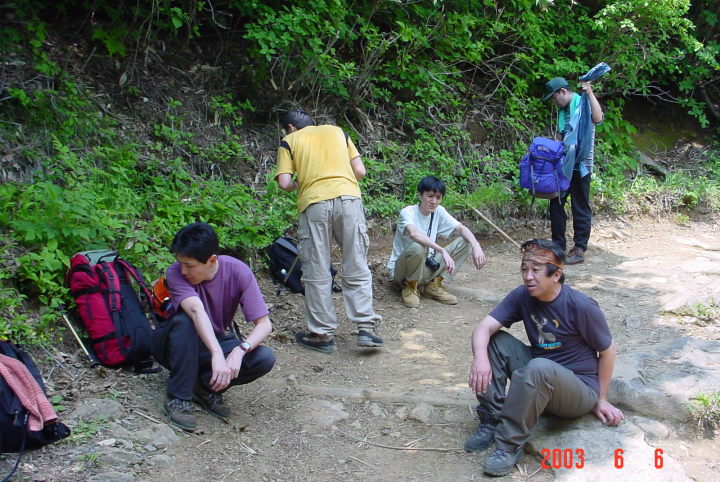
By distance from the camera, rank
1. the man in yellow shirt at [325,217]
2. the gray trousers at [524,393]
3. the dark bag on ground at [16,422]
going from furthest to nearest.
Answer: the man in yellow shirt at [325,217]
the gray trousers at [524,393]
the dark bag on ground at [16,422]

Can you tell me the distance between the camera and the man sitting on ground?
5.75 metres

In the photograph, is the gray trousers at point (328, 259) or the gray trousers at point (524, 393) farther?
the gray trousers at point (328, 259)

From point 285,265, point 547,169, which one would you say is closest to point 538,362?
point 285,265

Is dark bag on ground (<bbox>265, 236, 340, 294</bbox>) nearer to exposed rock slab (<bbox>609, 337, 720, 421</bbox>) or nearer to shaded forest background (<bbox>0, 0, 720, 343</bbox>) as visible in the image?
shaded forest background (<bbox>0, 0, 720, 343</bbox>)

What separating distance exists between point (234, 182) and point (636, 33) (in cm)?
675

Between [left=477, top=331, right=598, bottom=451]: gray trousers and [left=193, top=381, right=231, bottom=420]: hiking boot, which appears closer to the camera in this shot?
[left=477, top=331, right=598, bottom=451]: gray trousers

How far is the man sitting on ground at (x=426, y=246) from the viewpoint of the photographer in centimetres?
575

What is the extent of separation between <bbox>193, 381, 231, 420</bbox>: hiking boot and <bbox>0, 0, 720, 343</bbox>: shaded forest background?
1.06 metres

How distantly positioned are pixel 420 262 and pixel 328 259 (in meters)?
1.23

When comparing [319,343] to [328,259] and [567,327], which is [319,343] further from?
[567,327]

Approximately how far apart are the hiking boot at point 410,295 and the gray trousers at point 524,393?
8.29ft

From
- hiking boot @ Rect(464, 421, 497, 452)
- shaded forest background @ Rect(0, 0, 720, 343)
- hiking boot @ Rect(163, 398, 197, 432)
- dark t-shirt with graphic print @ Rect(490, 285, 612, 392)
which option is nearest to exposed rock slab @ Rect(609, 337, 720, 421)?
dark t-shirt with graphic print @ Rect(490, 285, 612, 392)

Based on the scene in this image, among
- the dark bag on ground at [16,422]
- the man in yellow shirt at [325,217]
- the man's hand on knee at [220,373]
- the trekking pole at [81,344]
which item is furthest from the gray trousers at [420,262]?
the dark bag on ground at [16,422]

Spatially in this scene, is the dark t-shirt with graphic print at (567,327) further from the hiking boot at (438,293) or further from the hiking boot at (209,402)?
the hiking boot at (438,293)
